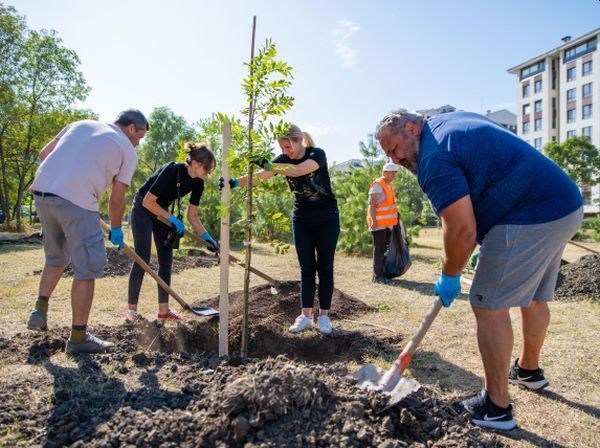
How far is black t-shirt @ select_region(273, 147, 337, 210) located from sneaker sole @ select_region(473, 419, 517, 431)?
6.79 feet

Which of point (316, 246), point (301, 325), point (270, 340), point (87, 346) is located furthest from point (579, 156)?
point (87, 346)

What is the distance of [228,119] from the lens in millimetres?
2887

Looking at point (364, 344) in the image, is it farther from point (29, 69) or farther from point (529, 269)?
point (29, 69)

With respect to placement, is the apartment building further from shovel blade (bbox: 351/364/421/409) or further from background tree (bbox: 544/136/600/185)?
shovel blade (bbox: 351/364/421/409)

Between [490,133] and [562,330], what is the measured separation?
2810 mm

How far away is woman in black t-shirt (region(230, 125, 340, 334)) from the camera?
3.70 m

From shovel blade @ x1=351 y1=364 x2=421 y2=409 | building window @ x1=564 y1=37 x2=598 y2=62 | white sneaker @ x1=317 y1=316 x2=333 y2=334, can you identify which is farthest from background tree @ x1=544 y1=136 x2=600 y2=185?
shovel blade @ x1=351 y1=364 x2=421 y2=409

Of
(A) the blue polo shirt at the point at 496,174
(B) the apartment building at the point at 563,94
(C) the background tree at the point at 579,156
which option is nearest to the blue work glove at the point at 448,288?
(A) the blue polo shirt at the point at 496,174

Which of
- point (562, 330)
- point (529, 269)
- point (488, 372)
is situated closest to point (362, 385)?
point (488, 372)

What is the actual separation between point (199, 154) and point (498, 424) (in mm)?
2968

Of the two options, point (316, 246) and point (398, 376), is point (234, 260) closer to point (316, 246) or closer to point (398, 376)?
point (316, 246)

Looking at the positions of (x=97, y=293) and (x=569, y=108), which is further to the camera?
(x=569, y=108)

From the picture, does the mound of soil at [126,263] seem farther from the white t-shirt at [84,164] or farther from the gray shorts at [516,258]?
the gray shorts at [516,258]

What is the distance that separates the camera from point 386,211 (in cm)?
671
